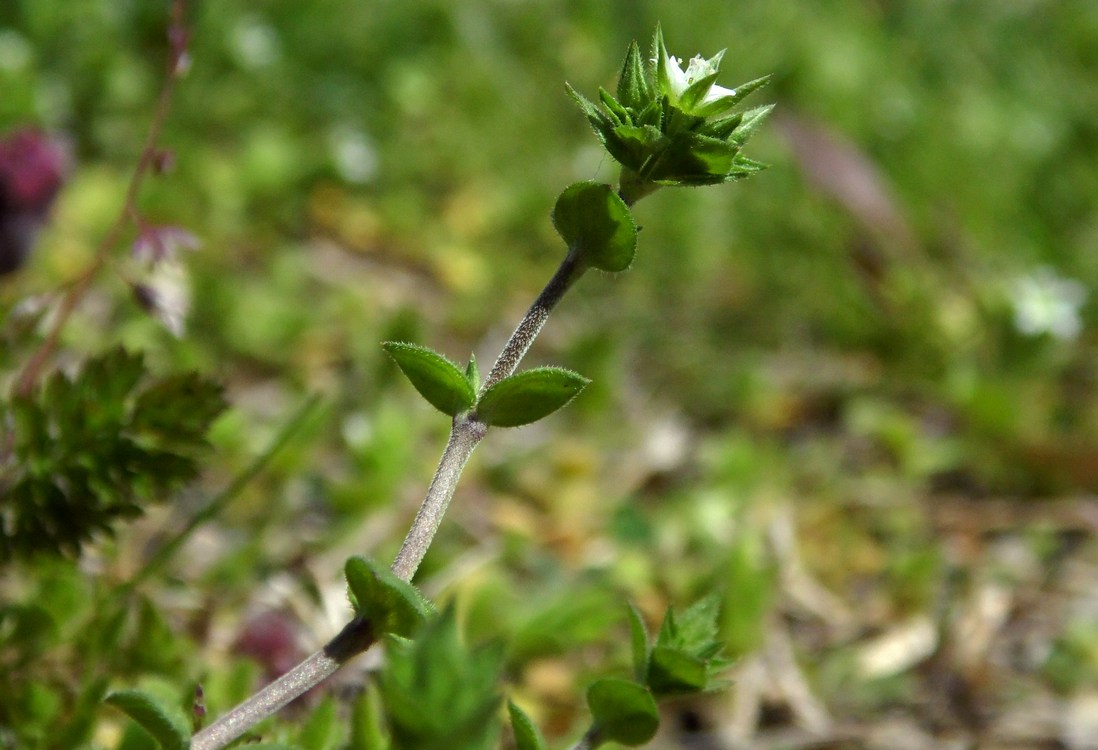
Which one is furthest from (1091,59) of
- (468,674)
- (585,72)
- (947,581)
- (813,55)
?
(468,674)

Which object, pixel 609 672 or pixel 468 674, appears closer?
pixel 468 674

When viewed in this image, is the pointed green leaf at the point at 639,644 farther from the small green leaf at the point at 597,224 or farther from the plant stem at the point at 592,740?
the small green leaf at the point at 597,224

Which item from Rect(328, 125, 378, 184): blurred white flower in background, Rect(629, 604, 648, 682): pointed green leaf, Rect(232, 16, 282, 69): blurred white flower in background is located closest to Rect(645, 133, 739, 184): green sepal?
Rect(629, 604, 648, 682): pointed green leaf

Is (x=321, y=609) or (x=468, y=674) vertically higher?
(x=321, y=609)

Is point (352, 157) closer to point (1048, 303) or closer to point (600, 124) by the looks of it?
point (1048, 303)

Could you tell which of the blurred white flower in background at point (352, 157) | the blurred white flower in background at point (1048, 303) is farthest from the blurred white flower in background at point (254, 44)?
the blurred white flower in background at point (1048, 303)

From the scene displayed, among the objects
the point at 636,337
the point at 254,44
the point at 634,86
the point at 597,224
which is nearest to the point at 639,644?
the point at 597,224

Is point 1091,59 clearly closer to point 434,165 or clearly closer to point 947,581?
point 434,165
